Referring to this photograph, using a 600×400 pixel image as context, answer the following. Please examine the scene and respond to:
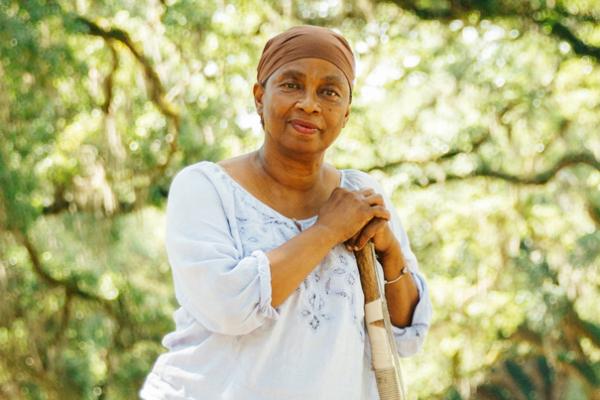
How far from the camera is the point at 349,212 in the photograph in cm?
194

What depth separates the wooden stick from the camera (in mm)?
1947

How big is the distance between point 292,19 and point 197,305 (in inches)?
269

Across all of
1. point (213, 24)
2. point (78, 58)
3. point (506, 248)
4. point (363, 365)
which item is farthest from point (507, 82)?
point (363, 365)

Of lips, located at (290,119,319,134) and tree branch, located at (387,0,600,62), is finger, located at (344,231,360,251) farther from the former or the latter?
tree branch, located at (387,0,600,62)

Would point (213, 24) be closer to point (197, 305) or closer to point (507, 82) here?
point (507, 82)

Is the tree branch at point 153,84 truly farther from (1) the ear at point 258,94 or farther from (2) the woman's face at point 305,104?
(2) the woman's face at point 305,104

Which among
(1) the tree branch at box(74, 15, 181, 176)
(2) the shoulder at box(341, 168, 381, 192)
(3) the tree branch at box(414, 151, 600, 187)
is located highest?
(2) the shoulder at box(341, 168, 381, 192)

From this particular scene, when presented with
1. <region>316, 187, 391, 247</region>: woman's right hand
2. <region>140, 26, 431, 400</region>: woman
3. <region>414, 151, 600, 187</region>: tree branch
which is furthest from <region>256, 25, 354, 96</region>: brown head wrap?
<region>414, 151, 600, 187</region>: tree branch

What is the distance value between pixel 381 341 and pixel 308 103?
447 millimetres

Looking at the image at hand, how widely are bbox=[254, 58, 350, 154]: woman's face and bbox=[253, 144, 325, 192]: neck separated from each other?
30 millimetres

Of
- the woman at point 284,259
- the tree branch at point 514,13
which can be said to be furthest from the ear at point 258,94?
the tree branch at point 514,13

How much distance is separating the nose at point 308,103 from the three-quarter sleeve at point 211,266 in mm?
212

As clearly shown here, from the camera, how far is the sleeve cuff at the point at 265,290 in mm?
1785

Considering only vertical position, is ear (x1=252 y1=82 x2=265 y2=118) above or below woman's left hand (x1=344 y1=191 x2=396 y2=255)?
above
